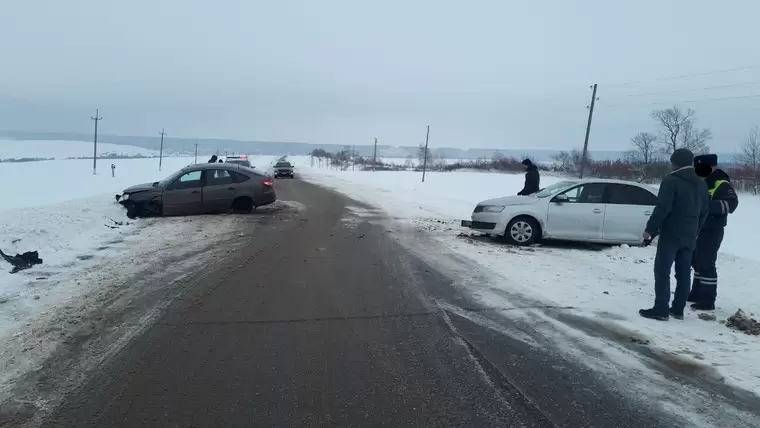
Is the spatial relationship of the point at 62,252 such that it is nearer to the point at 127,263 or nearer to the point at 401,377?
the point at 127,263

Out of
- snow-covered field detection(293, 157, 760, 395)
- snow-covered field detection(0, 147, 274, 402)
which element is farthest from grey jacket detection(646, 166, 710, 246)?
snow-covered field detection(0, 147, 274, 402)

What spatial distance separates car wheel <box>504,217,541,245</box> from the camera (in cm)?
1128

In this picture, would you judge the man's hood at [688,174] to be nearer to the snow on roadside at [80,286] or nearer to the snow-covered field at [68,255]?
the snow on roadside at [80,286]

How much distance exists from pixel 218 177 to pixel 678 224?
12423mm

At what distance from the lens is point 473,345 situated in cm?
514

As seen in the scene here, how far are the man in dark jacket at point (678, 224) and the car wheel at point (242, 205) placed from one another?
11931mm

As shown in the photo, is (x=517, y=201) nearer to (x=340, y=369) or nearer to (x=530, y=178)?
(x=530, y=178)

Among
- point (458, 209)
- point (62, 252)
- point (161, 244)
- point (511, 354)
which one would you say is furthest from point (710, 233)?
point (458, 209)

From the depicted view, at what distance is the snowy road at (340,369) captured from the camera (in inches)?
145

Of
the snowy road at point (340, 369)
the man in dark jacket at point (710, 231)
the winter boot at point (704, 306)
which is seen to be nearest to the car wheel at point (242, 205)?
the snowy road at point (340, 369)

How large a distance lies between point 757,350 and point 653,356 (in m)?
1.14

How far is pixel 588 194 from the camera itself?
11180mm

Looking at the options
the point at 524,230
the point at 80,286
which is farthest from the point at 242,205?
the point at 80,286

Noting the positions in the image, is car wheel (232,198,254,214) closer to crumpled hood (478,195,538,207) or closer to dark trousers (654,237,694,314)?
crumpled hood (478,195,538,207)
